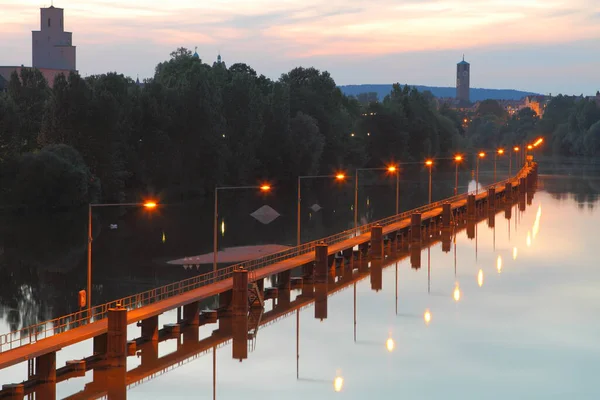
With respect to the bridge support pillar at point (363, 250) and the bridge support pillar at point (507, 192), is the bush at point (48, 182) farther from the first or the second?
the bridge support pillar at point (507, 192)

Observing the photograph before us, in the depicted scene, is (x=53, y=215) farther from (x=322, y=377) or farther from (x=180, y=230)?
(x=322, y=377)

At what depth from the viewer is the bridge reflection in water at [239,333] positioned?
126 feet

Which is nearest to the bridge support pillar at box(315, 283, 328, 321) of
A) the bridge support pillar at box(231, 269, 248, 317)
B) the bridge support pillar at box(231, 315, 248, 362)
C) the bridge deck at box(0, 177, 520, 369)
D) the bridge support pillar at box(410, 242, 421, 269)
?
the bridge deck at box(0, 177, 520, 369)

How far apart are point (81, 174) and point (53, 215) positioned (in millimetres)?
5160

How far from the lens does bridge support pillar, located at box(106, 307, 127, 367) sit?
39.3 meters

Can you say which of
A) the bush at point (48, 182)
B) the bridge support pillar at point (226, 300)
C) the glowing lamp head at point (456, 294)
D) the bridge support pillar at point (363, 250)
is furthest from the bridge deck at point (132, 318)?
the bush at point (48, 182)

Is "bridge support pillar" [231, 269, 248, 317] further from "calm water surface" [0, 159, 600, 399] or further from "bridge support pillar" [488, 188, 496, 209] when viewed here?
"bridge support pillar" [488, 188, 496, 209]

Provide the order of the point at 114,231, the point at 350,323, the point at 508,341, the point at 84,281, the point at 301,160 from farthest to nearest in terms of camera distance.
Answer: the point at 301,160 < the point at 114,231 < the point at 84,281 < the point at 350,323 < the point at 508,341

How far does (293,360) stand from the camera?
44.0m

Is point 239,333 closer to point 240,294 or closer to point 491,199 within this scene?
point 240,294

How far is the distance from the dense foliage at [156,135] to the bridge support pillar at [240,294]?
56162mm

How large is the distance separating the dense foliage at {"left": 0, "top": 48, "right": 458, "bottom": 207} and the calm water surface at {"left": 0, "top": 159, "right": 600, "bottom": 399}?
45.8 meters

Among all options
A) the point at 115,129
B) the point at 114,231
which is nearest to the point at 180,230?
the point at 114,231

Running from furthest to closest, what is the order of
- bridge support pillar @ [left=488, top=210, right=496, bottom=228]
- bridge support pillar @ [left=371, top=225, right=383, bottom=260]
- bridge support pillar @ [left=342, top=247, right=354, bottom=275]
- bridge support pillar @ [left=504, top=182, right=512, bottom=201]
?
bridge support pillar @ [left=504, top=182, right=512, bottom=201] → bridge support pillar @ [left=488, top=210, right=496, bottom=228] → bridge support pillar @ [left=371, top=225, right=383, bottom=260] → bridge support pillar @ [left=342, top=247, right=354, bottom=275]
